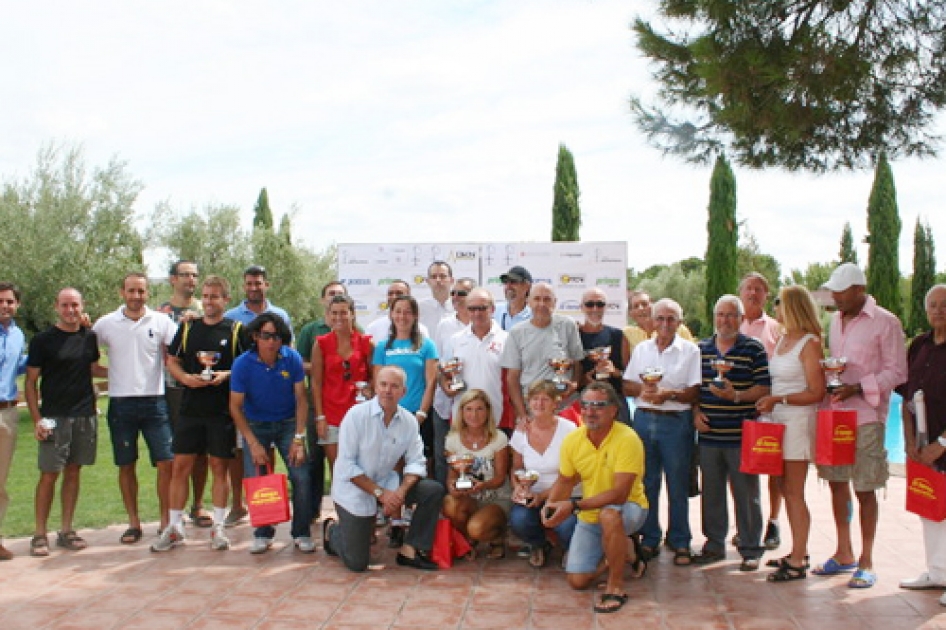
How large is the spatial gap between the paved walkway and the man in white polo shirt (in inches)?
19.9

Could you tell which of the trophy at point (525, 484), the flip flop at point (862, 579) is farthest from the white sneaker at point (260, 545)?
the flip flop at point (862, 579)

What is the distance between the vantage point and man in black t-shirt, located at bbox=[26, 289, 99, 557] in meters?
6.18

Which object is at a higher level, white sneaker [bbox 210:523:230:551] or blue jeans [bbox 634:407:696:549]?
blue jeans [bbox 634:407:696:549]

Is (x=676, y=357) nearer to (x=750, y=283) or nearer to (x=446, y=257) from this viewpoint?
(x=750, y=283)

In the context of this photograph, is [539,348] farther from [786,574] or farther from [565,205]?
[565,205]

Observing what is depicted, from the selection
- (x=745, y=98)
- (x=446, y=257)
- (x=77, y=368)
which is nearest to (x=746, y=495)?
(x=745, y=98)

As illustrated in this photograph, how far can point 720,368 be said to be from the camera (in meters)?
5.60

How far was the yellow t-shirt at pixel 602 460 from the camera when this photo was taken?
5.21m

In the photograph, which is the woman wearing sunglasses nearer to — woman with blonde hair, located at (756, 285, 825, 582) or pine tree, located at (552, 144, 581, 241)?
woman with blonde hair, located at (756, 285, 825, 582)

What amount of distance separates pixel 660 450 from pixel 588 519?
2.98 feet

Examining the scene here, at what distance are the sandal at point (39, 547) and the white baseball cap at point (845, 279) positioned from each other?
5.68 m

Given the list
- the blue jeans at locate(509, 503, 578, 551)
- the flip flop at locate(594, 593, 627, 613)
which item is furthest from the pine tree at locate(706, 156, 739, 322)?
the flip flop at locate(594, 593, 627, 613)

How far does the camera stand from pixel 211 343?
20.9 feet

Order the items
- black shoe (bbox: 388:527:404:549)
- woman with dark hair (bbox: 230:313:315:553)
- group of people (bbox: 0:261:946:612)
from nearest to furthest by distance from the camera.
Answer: group of people (bbox: 0:261:946:612) < woman with dark hair (bbox: 230:313:315:553) < black shoe (bbox: 388:527:404:549)
